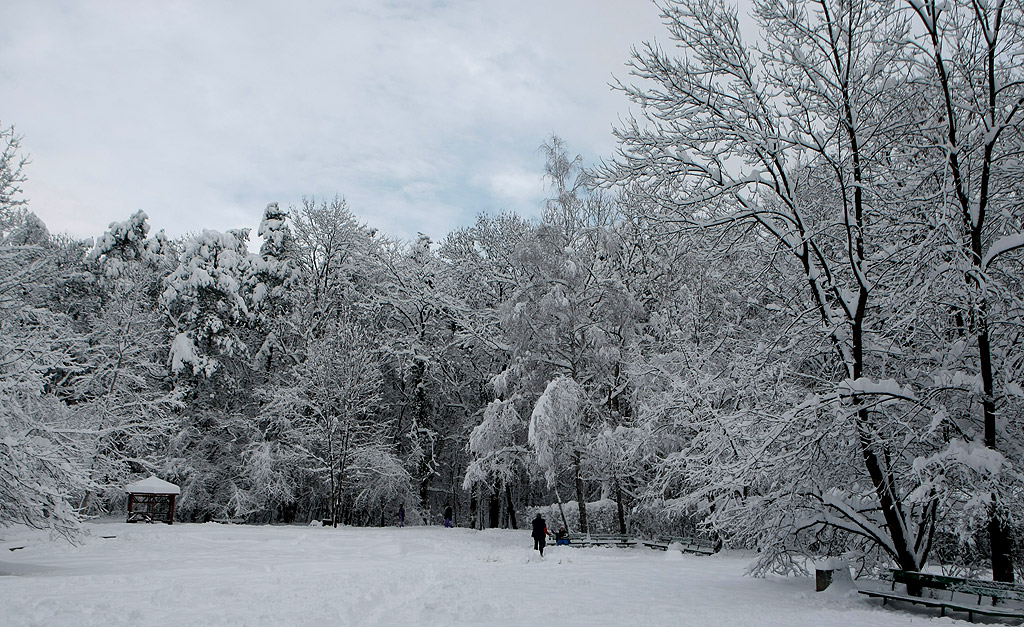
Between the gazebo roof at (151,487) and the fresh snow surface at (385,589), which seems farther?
the gazebo roof at (151,487)

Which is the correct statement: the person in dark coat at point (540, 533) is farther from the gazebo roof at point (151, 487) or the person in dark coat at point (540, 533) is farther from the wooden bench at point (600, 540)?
the gazebo roof at point (151, 487)

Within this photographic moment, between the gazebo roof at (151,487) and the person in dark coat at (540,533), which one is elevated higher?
the gazebo roof at (151,487)

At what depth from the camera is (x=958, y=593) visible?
10.6 metres

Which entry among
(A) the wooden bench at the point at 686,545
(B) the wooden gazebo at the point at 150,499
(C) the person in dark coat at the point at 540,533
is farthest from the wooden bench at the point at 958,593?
(B) the wooden gazebo at the point at 150,499

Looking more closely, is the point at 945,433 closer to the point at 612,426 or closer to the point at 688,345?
the point at 688,345

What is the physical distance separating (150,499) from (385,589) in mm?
20463

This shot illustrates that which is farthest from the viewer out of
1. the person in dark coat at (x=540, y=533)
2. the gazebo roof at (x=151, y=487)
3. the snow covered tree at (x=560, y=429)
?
the gazebo roof at (x=151, y=487)

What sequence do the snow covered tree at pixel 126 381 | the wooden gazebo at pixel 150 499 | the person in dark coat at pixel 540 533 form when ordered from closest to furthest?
the person in dark coat at pixel 540 533
the wooden gazebo at pixel 150 499
the snow covered tree at pixel 126 381

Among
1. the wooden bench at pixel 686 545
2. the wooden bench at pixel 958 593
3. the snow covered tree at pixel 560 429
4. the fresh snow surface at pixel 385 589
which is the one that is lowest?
the wooden bench at pixel 686 545

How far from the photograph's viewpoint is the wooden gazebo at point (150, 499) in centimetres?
2606

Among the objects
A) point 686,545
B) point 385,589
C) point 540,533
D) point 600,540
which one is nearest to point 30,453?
point 385,589

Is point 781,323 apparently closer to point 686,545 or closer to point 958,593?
point 958,593

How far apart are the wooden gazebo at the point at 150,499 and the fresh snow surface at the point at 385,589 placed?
5.71 meters

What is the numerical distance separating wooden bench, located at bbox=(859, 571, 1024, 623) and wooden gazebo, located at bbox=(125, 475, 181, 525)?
24446 millimetres
